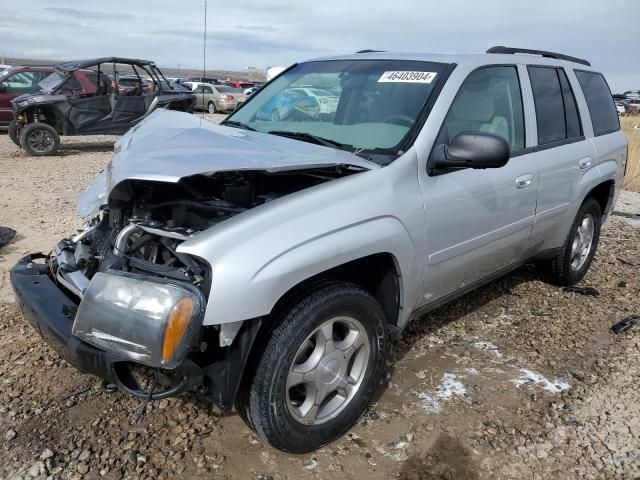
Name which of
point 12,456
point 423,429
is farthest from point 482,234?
point 12,456

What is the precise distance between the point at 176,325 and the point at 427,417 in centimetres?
151

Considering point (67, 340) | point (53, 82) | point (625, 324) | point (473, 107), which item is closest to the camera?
point (67, 340)

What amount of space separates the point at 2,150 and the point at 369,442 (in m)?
12.1

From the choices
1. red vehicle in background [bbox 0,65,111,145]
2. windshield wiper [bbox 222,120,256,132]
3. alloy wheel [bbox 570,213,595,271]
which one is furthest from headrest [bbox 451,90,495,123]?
red vehicle in background [bbox 0,65,111,145]

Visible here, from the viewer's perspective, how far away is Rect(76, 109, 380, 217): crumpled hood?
7.63ft

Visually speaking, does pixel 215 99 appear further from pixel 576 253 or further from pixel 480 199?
pixel 480 199

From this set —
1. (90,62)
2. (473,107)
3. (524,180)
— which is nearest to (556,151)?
(524,180)

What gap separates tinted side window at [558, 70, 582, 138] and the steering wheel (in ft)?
5.69

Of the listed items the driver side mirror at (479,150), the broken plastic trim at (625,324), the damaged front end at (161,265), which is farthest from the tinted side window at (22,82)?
the broken plastic trim at (625,324)

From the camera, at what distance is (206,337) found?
2.30 meters

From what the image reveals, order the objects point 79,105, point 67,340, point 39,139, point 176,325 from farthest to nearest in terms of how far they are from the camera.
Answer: point 79,105
point 39,139
point 67,340
point 176,325

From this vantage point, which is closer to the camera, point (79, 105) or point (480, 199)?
point (480, 199)

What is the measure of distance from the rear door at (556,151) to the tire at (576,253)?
10.8 inches

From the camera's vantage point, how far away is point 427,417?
2.97 m
